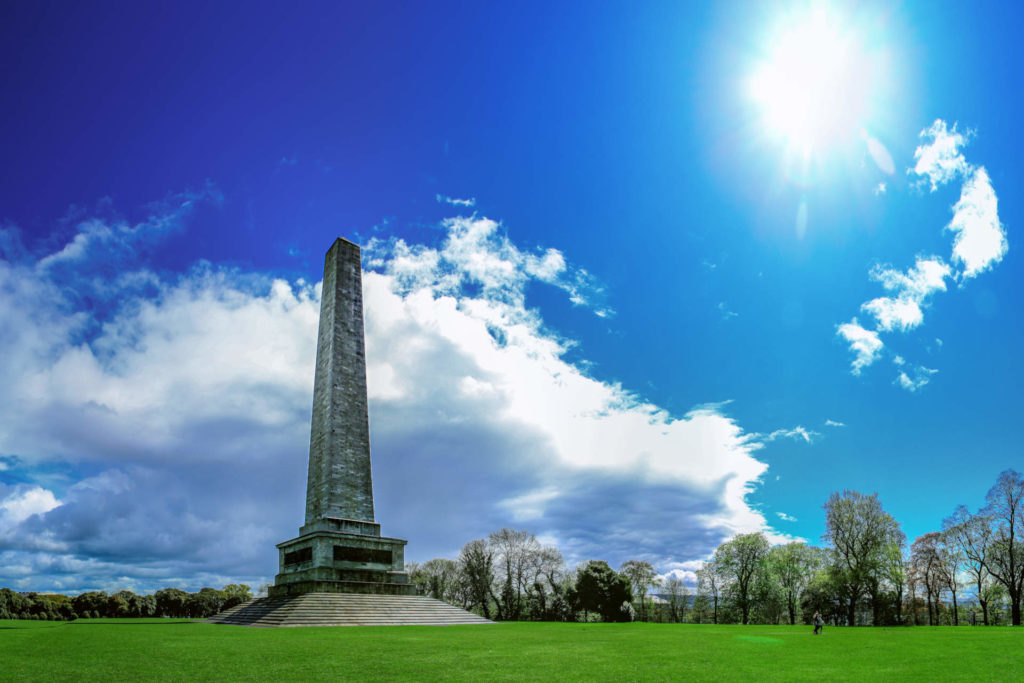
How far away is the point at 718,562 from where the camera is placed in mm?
59000

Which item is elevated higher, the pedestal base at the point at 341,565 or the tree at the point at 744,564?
the pedestal base at the point at 341,565

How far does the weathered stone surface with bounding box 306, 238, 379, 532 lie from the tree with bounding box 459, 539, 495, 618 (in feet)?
84.2

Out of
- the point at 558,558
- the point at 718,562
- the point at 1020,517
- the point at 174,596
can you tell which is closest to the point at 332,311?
the point at 558,558

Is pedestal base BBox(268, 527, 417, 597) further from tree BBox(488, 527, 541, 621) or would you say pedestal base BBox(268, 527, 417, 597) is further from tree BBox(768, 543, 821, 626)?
tree BBox(768, 543, 821, 626)

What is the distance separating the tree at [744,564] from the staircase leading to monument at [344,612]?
38.6 metres

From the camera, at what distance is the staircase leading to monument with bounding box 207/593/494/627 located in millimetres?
23625

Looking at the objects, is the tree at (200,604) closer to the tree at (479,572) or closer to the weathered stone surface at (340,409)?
the tree at (479,572)

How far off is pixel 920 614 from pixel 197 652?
71.3m

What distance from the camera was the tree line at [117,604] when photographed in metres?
41.4

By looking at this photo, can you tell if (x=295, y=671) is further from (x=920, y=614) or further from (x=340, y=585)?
(x=920, y=614)

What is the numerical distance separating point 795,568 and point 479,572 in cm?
3567

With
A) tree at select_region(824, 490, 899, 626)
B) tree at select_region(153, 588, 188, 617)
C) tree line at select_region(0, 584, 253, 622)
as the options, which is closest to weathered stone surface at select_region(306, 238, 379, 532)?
tree line at select_region(0, 584, 253, 622)

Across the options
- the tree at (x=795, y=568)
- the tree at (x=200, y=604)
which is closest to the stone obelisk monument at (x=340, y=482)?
the tree at (x=200, y=604)

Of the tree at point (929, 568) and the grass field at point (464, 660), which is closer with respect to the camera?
the grass field at point (464, 660)
